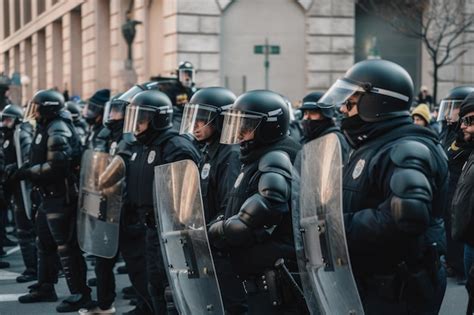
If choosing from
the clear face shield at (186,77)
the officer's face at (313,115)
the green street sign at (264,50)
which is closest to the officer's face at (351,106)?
the officer's face at (313,115)

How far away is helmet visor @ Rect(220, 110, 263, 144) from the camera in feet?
18.1

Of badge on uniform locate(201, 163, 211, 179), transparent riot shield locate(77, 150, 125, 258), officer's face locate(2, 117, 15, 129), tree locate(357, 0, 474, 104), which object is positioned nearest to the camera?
badge on uniform locate(201, 163, 211, 179)

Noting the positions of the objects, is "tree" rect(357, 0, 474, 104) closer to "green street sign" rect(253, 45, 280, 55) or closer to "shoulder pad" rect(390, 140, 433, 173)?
"green street sign" rect(253, 45, 280, 55)

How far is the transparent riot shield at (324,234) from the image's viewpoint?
4.16m

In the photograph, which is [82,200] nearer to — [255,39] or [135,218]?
[135,218]

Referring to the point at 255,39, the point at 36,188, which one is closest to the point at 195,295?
the point at 36,188

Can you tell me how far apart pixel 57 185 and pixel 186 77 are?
4.42m

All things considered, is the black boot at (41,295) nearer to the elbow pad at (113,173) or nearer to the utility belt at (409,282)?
the elbow pad at (113,173)

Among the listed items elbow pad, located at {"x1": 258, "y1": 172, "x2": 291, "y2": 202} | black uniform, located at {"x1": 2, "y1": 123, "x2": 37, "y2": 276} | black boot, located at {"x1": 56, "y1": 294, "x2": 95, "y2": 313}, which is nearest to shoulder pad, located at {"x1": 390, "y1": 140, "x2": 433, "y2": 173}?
elbow pad, located at {"x1": 258, "y1": 172, "x2": 291, "y2": 202}

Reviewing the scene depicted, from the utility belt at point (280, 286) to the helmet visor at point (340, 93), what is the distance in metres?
0.94

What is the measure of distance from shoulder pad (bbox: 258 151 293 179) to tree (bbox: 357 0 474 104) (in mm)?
19167

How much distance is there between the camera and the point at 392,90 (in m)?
4.60

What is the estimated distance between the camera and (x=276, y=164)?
5.21 metres

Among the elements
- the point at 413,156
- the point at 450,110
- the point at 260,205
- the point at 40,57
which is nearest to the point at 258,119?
the point at 260,205
